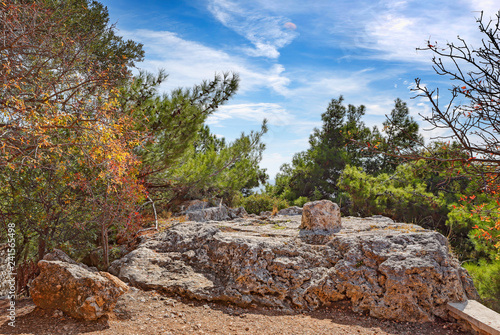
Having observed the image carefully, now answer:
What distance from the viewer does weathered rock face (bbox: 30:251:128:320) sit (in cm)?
390

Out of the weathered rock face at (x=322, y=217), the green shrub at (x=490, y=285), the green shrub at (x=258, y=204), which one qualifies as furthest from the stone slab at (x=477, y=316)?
the green shrub at (x=258, y=204)

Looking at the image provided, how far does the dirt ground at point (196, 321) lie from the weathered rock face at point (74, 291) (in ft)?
0.37

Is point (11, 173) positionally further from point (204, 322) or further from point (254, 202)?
point (254, 202)

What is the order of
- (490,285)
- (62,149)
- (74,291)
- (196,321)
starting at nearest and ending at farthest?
(74,291) → (196,321) → (62,149) → (490,285)

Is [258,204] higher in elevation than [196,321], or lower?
higher

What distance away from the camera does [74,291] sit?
13.0 ft

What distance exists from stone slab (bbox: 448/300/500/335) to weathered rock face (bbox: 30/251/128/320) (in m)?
4.27

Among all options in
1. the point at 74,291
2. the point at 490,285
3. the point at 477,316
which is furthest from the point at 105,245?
the point at 490,285

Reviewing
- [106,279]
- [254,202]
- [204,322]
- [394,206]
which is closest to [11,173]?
[106,279]

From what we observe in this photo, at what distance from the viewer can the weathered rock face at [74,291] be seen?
3.90 metres

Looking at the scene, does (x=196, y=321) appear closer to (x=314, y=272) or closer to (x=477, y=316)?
(x=314, y=272)

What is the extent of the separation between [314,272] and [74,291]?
3141 mm

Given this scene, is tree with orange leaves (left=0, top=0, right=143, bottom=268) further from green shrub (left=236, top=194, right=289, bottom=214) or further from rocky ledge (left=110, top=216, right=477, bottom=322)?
green shrub (left=236, top=194, right=289, bottom=214)

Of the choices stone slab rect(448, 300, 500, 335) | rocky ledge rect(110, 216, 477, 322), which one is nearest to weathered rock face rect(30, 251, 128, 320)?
rocky ledge rect(110, 216, 477, 322)
